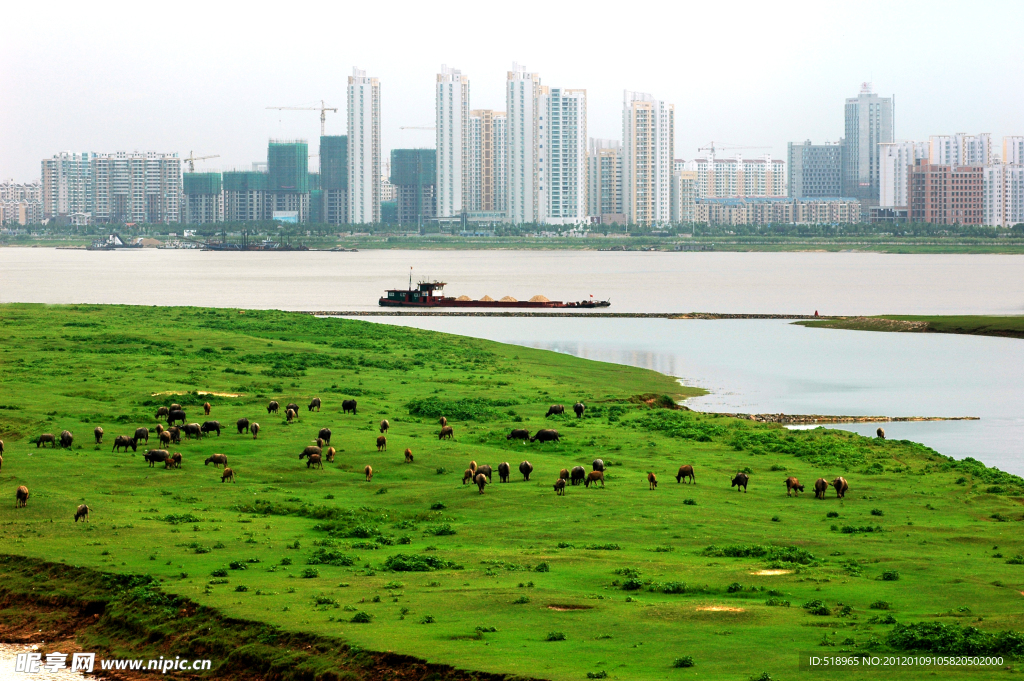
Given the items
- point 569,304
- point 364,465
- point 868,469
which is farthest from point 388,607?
point 569,304

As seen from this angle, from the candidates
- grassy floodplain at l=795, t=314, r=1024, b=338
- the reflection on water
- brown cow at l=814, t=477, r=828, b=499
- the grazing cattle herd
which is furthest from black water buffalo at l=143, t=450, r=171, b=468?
grassy floodplain at l=795, t=314, r=1024, b=338

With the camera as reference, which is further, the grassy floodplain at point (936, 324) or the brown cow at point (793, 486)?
the grassy floodplain at point (936, 324)

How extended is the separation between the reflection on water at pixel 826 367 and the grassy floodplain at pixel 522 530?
30.9 ft

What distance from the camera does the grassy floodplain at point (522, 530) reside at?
20156mm

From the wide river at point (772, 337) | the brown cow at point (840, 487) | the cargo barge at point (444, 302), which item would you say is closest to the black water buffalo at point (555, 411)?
the wide river at point (772, 337)

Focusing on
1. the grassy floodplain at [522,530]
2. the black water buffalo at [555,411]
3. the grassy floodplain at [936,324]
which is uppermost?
the grassy floodplain at [936,324]

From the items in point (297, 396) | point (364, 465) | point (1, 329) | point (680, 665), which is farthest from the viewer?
point (1, 329)

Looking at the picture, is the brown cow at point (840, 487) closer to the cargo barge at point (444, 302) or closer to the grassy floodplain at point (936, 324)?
the grassy floodplain at point (936, 324)

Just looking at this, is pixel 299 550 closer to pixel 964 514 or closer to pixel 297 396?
pixel 964 514

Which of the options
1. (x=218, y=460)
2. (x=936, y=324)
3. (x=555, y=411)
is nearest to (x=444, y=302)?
(x=936, y=324)

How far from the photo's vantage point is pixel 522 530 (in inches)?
1118

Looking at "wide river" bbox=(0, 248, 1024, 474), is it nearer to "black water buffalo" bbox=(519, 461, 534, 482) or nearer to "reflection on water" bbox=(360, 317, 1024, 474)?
"reflection on water" bbox=(360, 317, 1024, 474)

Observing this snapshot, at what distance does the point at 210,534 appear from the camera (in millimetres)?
27156

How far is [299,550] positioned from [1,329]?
48886 mm
